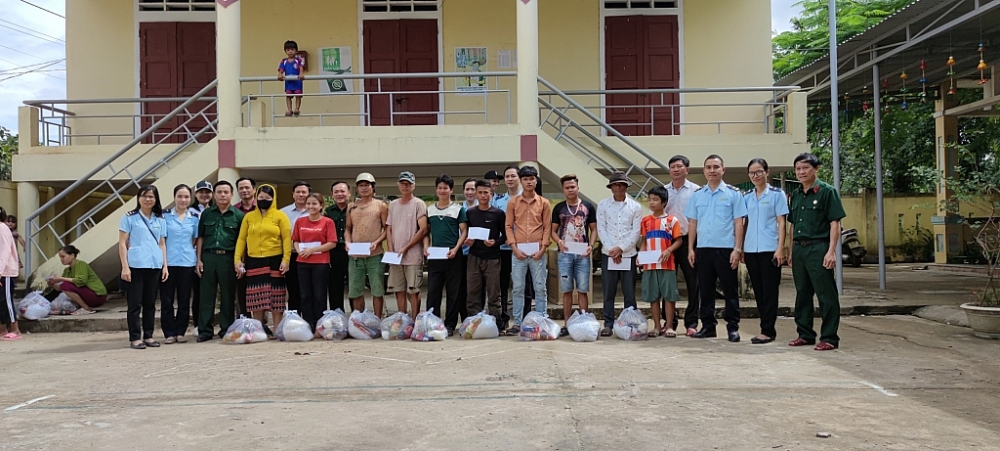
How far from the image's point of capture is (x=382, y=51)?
1356 centimetres

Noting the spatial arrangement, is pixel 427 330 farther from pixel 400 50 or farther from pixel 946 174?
pixel 946 174

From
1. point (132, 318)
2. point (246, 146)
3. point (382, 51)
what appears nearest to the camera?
point (132, 318)

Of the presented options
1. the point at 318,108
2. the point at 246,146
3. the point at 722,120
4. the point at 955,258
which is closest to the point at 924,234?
the point at 955,258

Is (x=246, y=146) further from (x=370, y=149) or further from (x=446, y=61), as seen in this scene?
(x=446, y=61)

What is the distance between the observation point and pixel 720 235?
25.9 ft

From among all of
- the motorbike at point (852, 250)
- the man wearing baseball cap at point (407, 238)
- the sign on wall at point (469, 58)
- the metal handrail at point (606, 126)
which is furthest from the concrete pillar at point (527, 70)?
the motorbike at point (852, 250)

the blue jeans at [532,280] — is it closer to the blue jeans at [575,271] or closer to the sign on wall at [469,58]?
the blue jeans at [575,271]

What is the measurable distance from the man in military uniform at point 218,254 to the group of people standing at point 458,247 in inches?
0.4

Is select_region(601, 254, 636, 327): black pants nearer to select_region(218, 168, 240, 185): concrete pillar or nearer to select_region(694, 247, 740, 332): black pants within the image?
select_region(694, 247, 740, 332): black pants

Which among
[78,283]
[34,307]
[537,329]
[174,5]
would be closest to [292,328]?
[537,329]

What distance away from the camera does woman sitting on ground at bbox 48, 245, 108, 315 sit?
10.3 m

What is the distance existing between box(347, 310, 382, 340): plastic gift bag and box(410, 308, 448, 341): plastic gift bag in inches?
18.5

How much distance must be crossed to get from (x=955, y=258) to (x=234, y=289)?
57.6ft

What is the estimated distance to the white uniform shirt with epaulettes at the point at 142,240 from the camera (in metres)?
8.05
